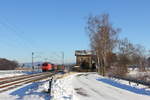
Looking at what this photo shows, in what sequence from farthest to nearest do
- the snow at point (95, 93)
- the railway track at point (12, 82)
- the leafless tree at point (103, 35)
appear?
the leafless tree at point (103, 35) → the railway track at point (12, 82) → the snow at point (95, 93)

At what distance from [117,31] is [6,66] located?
71.6 m

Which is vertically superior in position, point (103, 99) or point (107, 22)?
point (107, 22)

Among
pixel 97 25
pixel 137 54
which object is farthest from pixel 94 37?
pixel 137 54

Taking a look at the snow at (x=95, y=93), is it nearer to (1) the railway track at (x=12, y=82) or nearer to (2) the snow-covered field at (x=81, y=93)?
(2) the snow-covered field at (x=81, y=93)

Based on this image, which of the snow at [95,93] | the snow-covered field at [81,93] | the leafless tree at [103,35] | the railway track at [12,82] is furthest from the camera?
the leafless tree at [103,35]

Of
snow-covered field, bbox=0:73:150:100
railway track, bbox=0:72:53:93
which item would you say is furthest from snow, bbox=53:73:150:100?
railway track, bbox=0:72:53:93

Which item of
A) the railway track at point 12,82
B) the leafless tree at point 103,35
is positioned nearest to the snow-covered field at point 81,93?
the railway track at point 12,82

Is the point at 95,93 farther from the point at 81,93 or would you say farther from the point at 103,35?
the point at 103,35

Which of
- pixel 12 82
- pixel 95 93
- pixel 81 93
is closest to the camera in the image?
pixel 95 93

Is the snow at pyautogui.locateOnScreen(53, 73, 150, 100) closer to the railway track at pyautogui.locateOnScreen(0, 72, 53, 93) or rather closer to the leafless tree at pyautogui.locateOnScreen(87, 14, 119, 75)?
the railway track at pyautogui.locateOnScreen(0, 72, 53, 93)

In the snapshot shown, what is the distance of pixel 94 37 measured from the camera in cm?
5675

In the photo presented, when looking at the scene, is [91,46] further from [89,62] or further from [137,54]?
[89,62]

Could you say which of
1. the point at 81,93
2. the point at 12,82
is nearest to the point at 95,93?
the point at 81,93

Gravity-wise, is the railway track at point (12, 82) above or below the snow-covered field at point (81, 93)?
above
